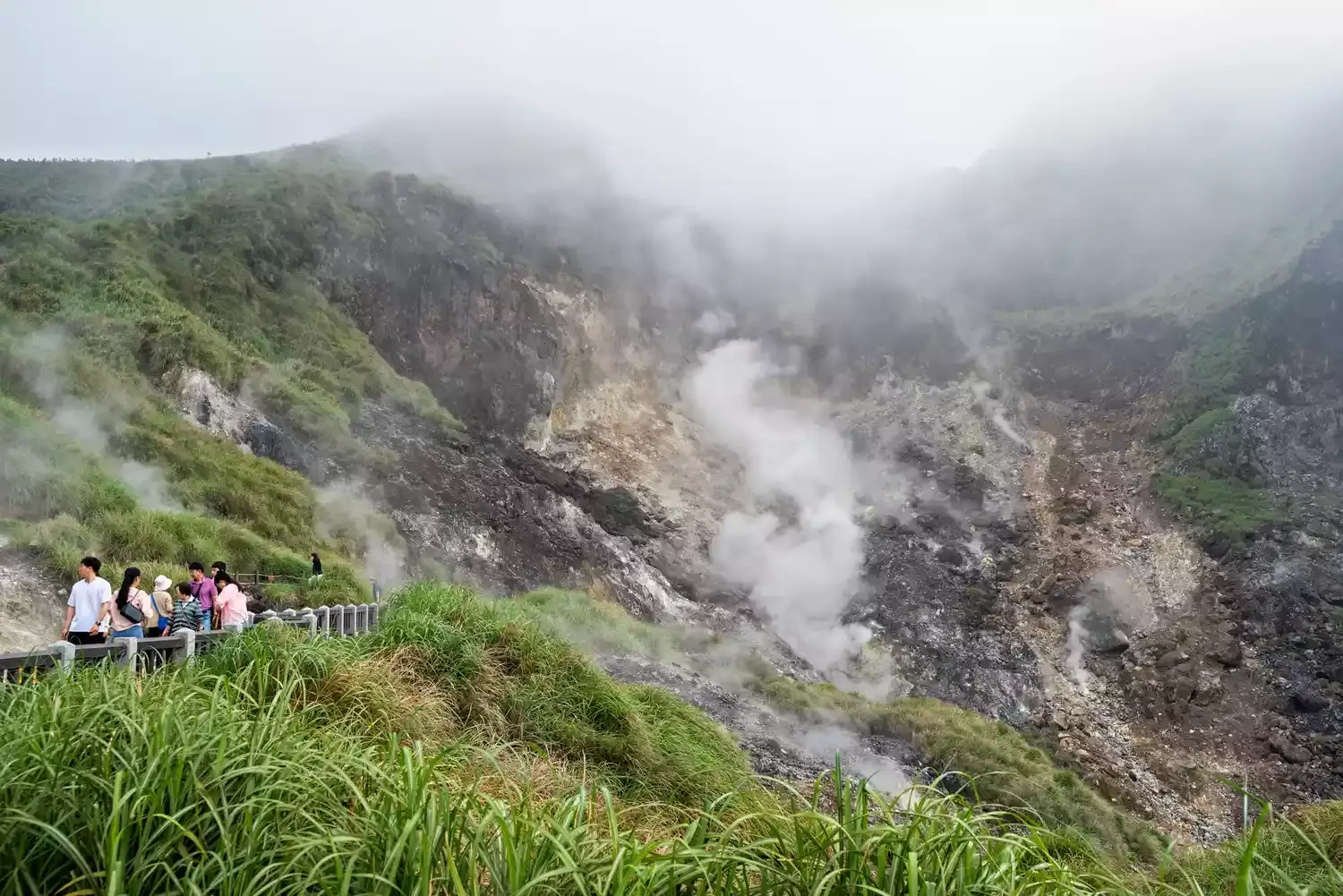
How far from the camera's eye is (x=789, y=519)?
38.8 m

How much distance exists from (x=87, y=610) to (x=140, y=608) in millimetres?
587

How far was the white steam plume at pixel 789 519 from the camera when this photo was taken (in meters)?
31.7

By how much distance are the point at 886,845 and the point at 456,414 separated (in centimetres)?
3278

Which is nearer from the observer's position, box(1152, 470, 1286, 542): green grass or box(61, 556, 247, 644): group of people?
box(61, 556, 247, 644): group of people

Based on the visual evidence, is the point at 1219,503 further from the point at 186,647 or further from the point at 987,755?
the point at 186,647

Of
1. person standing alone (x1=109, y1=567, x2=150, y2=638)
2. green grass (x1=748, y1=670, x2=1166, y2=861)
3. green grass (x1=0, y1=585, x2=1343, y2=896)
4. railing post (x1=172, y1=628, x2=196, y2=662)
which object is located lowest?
green grass (x1=748, y1=670, x2=1166, y2=861)

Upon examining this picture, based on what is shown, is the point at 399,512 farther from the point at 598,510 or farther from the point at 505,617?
the point at 505,617

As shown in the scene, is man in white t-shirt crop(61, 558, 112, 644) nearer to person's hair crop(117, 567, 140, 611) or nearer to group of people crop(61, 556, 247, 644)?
group of people crop(61, 556, 247, 644)

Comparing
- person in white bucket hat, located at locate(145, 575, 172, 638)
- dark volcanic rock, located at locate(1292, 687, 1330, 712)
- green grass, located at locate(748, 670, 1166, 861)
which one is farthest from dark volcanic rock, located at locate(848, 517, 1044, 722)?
person in white bucket hat, located at locate(145, 575, 172, 638)

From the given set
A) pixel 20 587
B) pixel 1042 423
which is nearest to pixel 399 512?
pixel 20 587

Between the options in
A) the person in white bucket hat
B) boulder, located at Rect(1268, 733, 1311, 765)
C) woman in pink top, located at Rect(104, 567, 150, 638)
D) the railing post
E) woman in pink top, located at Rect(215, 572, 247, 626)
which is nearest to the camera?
the railing post

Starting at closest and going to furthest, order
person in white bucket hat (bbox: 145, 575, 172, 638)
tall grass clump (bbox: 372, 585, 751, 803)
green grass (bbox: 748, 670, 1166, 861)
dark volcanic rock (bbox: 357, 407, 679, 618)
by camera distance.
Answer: tall grass clump (bbox: 372, 585, 751, 803) < person in white bucket hat (bbox: 145, 575, 172, 638) < green grass (bbox: 748, 670, 1166, 861) < dark volcanic rock (bbox: 357, 407, 679, 618)

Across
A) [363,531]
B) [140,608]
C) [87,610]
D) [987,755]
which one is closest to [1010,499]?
[987,755]

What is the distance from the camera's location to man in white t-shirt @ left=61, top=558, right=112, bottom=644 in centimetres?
639
